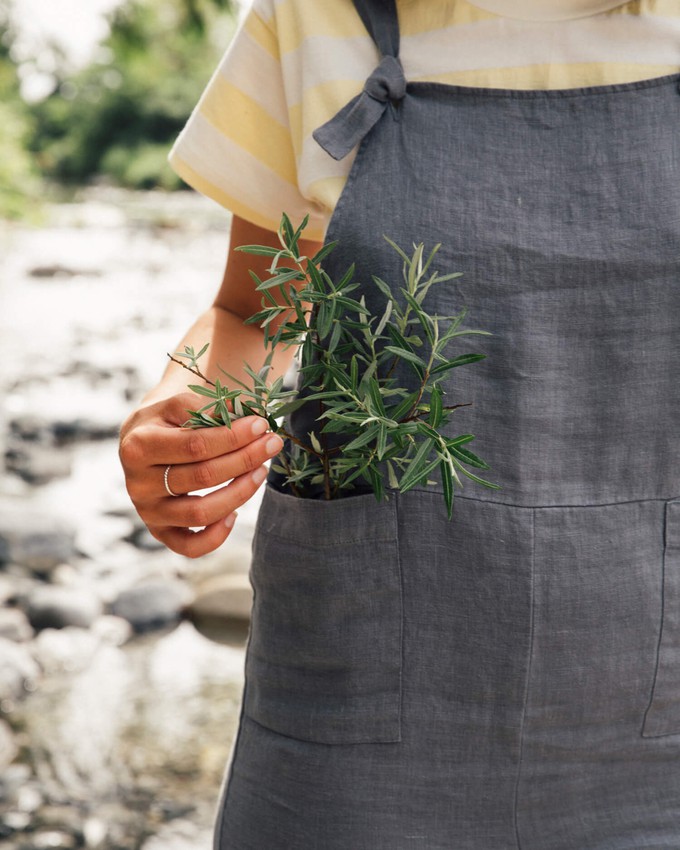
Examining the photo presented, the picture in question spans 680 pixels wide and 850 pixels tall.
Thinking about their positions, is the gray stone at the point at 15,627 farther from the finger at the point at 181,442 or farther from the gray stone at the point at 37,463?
the finger at the point at 181,442

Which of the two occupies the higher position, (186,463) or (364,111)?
(364,111)

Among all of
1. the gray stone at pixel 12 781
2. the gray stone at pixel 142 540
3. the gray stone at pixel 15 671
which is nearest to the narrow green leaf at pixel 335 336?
the gray stone at pixel 12 781

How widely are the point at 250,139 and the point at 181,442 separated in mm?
475

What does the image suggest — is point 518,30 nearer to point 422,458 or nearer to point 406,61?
point 406,61

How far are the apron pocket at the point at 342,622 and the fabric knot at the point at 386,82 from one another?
0.49m

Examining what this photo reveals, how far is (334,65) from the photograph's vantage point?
1.27 metres

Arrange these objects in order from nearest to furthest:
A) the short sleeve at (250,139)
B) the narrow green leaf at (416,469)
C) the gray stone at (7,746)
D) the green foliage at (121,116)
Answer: the narrow green leaf at (416,469), the short sleeve at (250,139), the gray stone at (7,746), the green foliage at (121,116)

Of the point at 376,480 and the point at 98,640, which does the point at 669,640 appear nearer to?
the point at 376,480

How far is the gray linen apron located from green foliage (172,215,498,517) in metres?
0.07

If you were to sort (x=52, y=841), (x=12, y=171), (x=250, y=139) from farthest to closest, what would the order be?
(x=12, y=171)
(x=52, y=841)
(x=250, y=139)

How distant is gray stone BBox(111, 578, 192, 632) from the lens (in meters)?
4.52

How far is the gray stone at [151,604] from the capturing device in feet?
14.8

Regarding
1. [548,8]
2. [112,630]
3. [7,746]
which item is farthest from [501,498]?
[112,630]

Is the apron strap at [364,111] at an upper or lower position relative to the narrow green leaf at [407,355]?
upper
